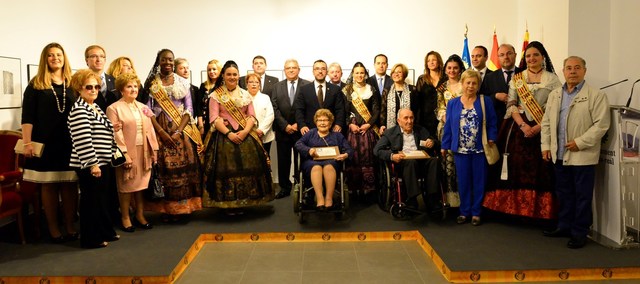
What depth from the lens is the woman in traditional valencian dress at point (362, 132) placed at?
5.33 m

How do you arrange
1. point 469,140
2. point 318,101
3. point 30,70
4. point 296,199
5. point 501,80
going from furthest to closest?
point 318,101 → point 30,70 → point 501,80 → point 296,199 → point 469,140

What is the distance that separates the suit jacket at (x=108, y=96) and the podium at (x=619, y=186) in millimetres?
4156

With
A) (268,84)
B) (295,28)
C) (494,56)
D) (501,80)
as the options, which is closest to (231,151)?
(268,84)

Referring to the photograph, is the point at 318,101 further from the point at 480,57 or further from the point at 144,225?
the point at 144,225

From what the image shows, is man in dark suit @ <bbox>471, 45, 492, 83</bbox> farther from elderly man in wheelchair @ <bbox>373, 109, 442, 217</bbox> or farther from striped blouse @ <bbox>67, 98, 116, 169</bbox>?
striped blouse @ <bbox>67, 98, 116, 169</bbox>

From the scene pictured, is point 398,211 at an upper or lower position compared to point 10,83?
lower

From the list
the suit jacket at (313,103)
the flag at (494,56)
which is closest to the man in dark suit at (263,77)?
the suit jacket at (313,103)

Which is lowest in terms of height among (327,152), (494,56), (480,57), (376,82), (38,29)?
(327,152)

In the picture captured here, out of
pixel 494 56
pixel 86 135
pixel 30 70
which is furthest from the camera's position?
pixel 494 56

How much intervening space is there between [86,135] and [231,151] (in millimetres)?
1337

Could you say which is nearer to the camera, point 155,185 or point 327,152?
point 155,185

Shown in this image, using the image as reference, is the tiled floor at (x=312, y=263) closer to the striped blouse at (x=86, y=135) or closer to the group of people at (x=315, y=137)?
the group of people at (x=315, y=137)

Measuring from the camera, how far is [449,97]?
193 inches

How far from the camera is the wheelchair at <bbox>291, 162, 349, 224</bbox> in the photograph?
452 centimetres
